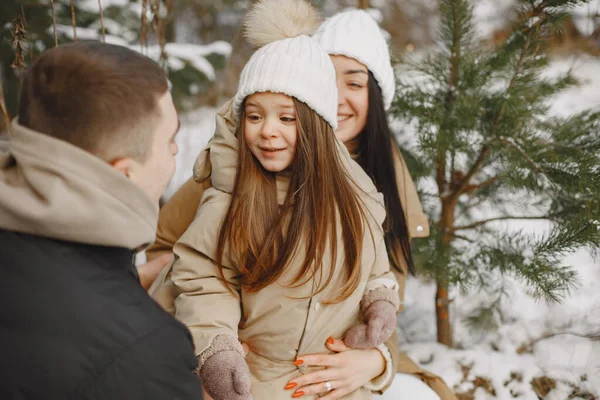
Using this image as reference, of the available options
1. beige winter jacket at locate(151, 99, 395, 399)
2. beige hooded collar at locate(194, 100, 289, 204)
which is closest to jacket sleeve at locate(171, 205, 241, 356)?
beige winter jacket at locate(151, 99, 395, 399)

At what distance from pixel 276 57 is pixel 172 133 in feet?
2.03

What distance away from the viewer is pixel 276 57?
71.9 inches

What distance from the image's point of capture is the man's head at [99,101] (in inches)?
46.0

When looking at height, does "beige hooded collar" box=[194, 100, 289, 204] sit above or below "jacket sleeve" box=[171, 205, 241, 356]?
above

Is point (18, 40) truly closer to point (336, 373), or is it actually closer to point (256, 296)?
point (256, 296)

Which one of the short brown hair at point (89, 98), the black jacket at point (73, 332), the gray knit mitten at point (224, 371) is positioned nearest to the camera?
the black jacket at point (73, 332)

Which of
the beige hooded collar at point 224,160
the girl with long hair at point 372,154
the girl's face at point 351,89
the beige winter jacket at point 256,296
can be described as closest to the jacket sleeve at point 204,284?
the beige winter jacket at point 256,296

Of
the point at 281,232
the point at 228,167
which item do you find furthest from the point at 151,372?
the point at 228,167

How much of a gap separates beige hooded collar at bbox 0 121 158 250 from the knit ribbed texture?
30.5 inches

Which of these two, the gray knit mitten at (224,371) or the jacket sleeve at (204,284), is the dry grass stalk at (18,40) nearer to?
the jacket sleeve at (204,284)

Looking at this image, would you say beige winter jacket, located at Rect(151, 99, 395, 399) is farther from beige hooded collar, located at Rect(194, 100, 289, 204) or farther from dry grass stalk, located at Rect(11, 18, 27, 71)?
dry grass stalk, located at Rect(11, 18, 27, 71)

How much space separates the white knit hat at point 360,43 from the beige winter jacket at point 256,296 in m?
0.52

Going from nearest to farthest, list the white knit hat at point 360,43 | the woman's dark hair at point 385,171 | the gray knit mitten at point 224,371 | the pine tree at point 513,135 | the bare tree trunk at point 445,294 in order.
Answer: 1. the gray knit mitten at point 224,371
2. the pine tree at point 513,135
3. the white knit hat at point 360,43
4. the woman's dark hair at point 385,171
5. the bare tree trunk at point 445,294

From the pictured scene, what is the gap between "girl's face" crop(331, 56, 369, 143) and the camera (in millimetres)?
2332
